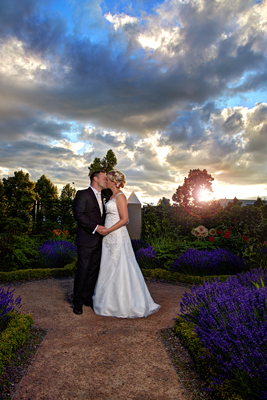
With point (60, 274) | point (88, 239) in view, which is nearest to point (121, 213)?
point (88, 239)

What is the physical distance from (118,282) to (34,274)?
3325 mm

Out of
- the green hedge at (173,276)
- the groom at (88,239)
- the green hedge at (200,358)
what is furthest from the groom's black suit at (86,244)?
the green hedge at (173,276)

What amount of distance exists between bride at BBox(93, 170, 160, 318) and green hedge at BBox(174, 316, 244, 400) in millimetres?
710

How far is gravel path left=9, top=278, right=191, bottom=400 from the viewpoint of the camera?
2260mm

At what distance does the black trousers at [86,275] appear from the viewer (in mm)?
4055

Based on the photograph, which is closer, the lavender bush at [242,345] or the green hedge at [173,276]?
the lavender bush at [242,345]

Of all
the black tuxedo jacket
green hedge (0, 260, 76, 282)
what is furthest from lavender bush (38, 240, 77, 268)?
the black tuxedo jacket

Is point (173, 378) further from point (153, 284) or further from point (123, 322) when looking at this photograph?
point (153, 284)

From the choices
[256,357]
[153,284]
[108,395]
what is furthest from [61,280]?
[256,357]

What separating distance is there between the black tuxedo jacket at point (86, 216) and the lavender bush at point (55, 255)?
11.1ft

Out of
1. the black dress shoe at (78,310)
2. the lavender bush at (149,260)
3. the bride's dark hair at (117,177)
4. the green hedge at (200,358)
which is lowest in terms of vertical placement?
the black dress shoe at (78,310)

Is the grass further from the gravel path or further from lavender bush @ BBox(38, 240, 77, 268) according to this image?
lavender bush @ BBox(38, 240, 77, 268)

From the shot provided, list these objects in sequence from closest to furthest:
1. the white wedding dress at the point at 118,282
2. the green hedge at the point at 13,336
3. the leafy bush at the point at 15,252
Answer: the green hedge at the point at 13,336 → the white wedding dress at the point at 118,282 → the leafy bush at the point at 15,252

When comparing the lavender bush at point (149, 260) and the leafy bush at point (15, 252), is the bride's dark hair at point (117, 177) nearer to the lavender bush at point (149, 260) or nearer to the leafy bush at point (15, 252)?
the lavender bush at point (149, 260)
